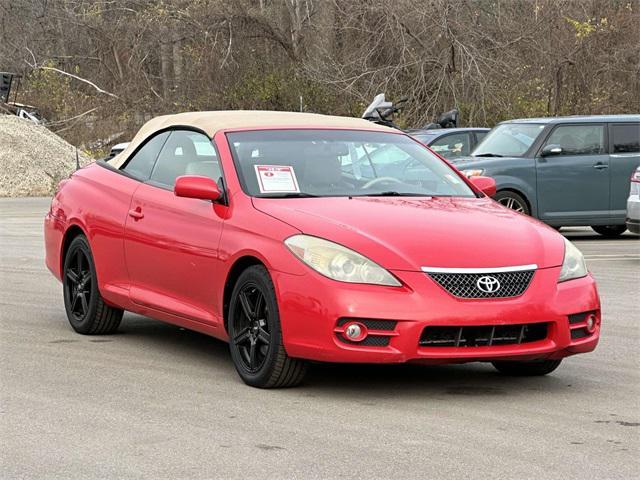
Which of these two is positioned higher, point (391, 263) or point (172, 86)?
point (391, 263)

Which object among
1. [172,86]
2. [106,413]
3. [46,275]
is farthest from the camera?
[172,86]

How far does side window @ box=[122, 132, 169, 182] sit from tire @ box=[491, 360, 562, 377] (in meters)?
2.67

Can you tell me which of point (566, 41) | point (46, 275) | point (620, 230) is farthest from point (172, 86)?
point (46, 275)

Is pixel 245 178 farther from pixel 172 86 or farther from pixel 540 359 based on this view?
pixel 172 86

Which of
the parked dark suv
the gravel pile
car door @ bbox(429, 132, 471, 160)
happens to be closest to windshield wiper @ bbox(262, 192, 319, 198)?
the parked dark suv

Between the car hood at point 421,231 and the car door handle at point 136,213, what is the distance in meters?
1.20

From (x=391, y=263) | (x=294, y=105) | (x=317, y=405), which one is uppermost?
(x=391, y=263)

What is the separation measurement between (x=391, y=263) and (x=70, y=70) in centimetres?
4610

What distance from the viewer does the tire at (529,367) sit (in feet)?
25.0

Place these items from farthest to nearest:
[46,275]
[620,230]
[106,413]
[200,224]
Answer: [620,230] < [46,275] < [200,224] < [106,413]

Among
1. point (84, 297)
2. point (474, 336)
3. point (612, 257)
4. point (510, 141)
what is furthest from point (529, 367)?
point (510, 141)

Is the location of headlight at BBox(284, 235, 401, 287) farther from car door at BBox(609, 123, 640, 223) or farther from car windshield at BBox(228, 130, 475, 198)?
car door at BBox(609, 123, 640, 223)

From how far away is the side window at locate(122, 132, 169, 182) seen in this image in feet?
29.2

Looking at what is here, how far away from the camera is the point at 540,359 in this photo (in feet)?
23.8
